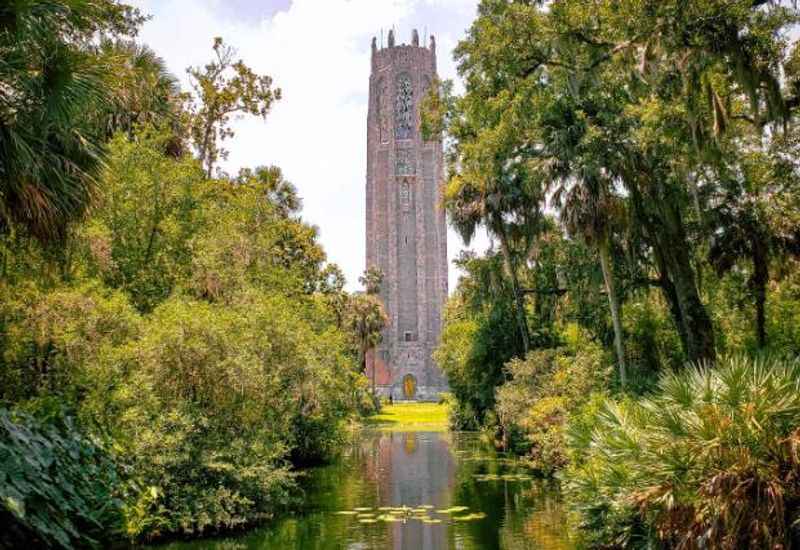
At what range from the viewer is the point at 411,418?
5284 centimetres

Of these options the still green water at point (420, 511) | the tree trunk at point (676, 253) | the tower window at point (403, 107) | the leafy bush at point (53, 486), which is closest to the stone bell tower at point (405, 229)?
the tower window at point (403, 107)

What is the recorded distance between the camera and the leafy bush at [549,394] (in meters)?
18.2

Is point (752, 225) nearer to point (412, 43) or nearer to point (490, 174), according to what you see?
point (490, 174)

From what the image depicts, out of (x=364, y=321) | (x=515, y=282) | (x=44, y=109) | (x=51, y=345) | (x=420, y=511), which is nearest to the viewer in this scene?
(x=44, y=109)

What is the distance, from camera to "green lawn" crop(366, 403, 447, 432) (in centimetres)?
4372

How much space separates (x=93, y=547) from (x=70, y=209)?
4.60 meters

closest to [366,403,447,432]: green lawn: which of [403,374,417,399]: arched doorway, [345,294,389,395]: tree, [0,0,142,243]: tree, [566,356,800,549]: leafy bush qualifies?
[403,374,417,399]: arched doorway

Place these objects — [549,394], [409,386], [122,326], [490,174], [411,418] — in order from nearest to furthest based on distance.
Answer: [122,326] → [490,174] → [549,394] → [411,418] → [409,386]

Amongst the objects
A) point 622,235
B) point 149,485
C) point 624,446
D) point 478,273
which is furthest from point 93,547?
point 478,273

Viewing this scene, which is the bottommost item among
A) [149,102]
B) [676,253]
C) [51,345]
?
Answer: [51,345]

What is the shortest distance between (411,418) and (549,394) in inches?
1302

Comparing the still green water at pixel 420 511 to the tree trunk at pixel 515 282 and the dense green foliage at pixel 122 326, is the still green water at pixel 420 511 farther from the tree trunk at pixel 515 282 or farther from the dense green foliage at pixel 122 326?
the tree trunk at pixel 515 282

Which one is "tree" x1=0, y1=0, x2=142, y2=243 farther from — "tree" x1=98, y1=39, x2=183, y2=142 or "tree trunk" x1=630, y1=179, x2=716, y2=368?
"tree trunk" x1=630, y1=179, x2=716, y2=368

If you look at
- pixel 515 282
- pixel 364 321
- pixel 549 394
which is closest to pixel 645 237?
pixel 549 394
